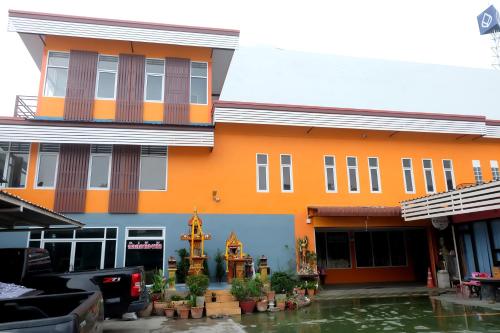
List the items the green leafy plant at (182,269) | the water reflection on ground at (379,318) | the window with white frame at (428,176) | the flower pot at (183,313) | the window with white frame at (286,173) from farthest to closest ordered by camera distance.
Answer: the window with white frame at (428,176) < the window with white frame at (286,173) < the green leafy plant at (182,269) < the flower pot at (183,313) < the water reflection on ground at (379,318)

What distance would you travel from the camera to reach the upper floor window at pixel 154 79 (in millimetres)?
15336

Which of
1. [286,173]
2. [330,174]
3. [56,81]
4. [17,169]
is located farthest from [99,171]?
[330,174]

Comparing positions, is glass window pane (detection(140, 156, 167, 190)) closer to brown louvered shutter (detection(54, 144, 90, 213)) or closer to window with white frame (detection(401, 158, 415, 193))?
brown louvered shutter (detection(54, 144, 90, 213))

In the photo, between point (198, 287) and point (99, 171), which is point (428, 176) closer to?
point (198, 287)

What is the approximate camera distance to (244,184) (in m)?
15.4

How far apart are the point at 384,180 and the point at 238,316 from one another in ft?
30.0

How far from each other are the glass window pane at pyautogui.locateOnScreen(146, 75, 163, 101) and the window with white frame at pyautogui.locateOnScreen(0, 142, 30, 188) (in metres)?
4.73

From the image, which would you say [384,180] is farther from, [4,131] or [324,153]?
[4,131]

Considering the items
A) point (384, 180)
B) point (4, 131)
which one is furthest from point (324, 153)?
point (4, 131)

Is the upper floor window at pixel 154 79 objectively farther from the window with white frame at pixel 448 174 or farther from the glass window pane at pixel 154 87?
the window with white frame at pixel 448 174

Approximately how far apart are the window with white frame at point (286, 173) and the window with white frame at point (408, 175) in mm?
5111

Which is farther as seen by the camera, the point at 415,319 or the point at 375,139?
the point at 375,139

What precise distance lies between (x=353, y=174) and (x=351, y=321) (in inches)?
314

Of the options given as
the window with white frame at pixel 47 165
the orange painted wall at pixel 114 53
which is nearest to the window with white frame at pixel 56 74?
the orange painted wall at pixel 114 53
